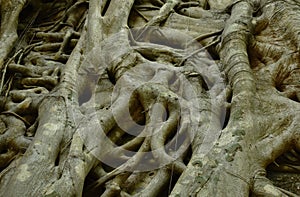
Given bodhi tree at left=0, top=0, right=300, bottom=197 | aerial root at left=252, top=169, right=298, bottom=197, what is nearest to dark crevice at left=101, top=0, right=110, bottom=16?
bodhi tree at left=0, top=0, right=300, bottom=197

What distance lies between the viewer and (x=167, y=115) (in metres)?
2.84

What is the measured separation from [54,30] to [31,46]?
1.63ft

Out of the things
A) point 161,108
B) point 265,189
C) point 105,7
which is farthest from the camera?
point 105,7

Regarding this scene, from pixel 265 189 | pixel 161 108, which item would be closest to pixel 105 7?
pixel 161 108

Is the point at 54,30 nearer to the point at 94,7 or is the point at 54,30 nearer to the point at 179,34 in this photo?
the point at 94,7

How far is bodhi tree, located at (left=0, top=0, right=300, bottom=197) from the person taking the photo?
234cm

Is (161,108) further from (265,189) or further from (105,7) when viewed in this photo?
(105,7)

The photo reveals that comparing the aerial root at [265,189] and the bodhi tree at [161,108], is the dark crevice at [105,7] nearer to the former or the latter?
the bodhi tree at [161,108]

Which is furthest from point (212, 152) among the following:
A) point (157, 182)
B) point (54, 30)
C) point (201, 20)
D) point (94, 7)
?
point (54, 30)

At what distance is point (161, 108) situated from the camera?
280 cm

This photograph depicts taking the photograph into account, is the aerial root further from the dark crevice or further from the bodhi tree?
the dark crevice

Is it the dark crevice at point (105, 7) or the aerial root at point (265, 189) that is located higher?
the aerial root at point (265, 189)

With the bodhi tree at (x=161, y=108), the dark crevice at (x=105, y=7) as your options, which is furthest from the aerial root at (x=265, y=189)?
the dark crevice at (x=105, y=7)

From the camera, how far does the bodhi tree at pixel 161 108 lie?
234cm
